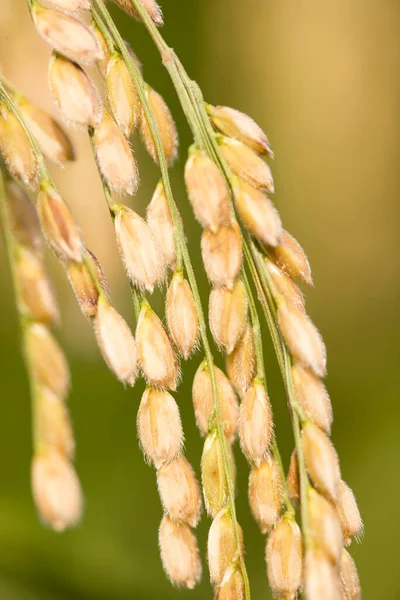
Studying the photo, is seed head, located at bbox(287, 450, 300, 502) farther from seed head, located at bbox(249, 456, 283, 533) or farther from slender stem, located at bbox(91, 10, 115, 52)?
slender stem, located at bbox(91, 10, 115, 52)

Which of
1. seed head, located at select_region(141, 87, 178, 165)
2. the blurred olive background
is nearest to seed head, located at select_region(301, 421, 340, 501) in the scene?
seed head, located at select_region(141, 87, 178, 165)

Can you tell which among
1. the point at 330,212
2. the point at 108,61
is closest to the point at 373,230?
the point at 330,212

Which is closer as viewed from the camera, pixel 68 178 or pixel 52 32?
pixel 52 32

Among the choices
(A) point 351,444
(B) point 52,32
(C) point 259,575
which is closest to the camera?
(B) point 52,32

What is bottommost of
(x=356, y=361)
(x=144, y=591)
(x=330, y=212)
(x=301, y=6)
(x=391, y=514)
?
(x=144, y=591)

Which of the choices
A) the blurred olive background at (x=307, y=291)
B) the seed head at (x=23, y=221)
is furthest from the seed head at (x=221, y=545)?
the blurred olive background at (x=307, y=291)

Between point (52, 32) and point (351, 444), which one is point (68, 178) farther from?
point (52, 32)
